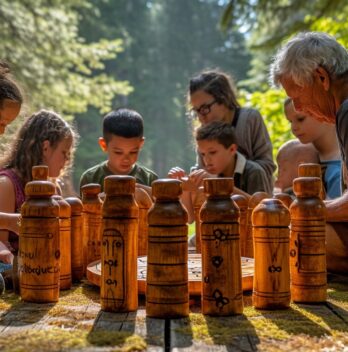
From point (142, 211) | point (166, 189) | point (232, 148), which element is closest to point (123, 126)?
point (232, 148)

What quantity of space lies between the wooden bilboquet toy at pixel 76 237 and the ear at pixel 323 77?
1314 millimetres

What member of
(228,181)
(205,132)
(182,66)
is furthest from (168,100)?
(228,181)

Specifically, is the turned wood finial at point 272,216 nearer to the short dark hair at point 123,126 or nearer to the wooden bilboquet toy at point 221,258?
the wooden bilboquet toy at point 221,258

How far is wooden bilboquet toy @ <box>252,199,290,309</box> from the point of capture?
2117mm

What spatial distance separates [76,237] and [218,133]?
70.6 inches

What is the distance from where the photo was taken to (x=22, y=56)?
10.6 m

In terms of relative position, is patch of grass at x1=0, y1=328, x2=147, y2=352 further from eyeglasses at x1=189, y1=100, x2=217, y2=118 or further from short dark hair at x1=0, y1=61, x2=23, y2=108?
eyeglasses at x1=189, y1=100, x2=217, y2=118

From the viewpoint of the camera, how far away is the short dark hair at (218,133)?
14.3 ft

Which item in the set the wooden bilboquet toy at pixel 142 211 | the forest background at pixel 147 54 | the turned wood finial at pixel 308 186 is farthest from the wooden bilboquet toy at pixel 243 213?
the forest background at pixel 147 54

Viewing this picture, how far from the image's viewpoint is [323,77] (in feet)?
9.62

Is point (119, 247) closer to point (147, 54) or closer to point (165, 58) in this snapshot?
point (147, 54)

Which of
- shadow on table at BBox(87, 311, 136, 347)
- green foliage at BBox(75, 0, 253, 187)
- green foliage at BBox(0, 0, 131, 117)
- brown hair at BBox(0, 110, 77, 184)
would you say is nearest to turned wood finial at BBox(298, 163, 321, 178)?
shadow on table at BBox(87, 311, 136, 347)

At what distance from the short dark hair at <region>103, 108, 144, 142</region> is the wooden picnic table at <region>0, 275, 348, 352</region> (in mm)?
2250

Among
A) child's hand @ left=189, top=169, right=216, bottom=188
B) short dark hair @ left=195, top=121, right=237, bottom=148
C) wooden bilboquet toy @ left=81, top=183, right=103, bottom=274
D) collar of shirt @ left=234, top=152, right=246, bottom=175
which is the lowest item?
Answer: wooden bilboquet toy @ left=81, top=183, right=103, bottom=274
